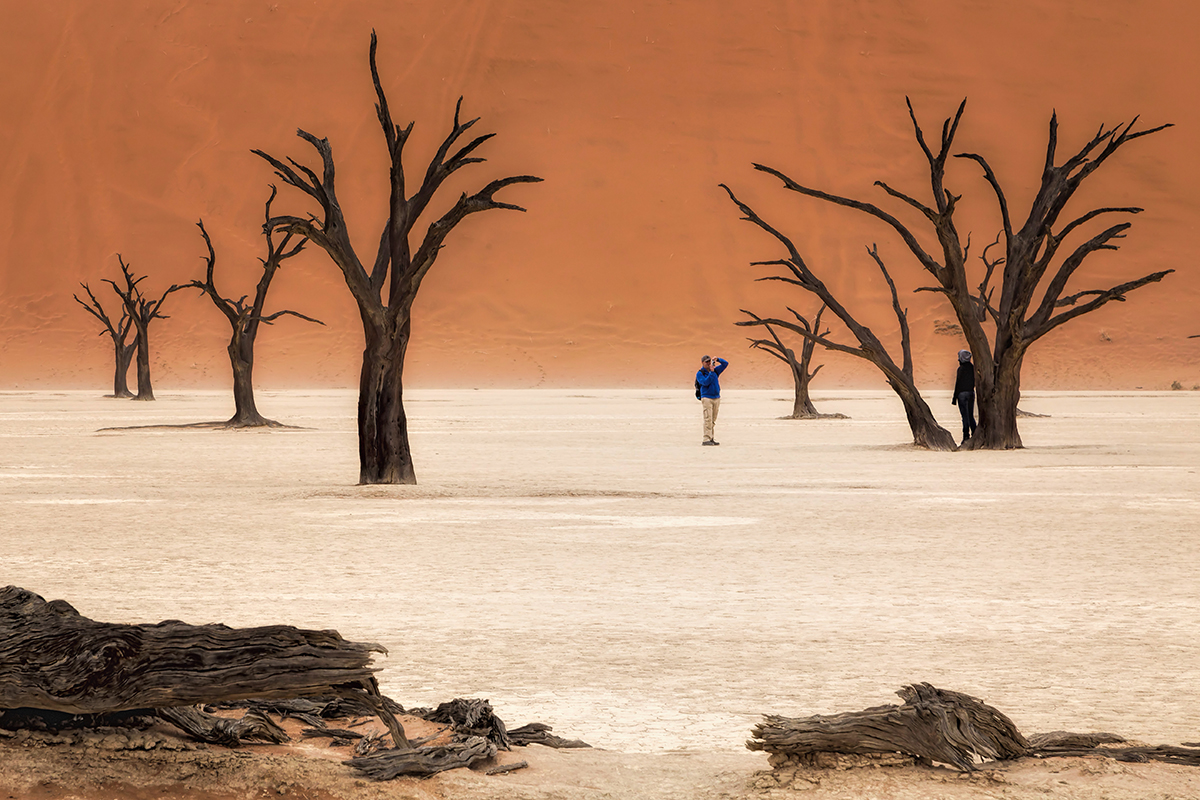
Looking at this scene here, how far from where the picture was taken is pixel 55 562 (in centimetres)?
1144

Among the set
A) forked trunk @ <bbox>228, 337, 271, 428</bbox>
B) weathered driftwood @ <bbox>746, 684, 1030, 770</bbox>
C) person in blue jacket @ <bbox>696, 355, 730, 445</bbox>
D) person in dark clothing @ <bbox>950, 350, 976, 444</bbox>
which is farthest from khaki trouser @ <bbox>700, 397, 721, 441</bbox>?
weathered driftwood @ <bbox>746, 684, 1030, 770</bbox>

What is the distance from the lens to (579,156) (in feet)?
371

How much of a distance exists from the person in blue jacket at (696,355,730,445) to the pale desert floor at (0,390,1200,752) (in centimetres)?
314

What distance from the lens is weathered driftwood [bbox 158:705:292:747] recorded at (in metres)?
5.28

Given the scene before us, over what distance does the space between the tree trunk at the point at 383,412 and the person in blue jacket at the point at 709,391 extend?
8.58m

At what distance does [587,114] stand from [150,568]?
106 meters

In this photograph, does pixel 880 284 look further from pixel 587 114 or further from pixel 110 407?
pixel 110 407

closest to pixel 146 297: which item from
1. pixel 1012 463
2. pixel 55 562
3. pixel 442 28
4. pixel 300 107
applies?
pixel 300 107

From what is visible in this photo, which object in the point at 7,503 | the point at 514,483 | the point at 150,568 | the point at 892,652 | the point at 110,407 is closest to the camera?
the point at 892,652

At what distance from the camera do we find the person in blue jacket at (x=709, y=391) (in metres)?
27.6

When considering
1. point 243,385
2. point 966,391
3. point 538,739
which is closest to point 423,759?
point 538,739

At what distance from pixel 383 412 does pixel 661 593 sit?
34.0ft

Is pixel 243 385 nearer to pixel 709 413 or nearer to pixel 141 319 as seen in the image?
pixel 709 413

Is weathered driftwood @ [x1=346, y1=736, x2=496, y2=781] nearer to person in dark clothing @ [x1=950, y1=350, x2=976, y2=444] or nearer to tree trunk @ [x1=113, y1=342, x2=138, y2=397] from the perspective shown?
person in dark clothing @ [x1=950, y1=350, x2=976, y2=444]
